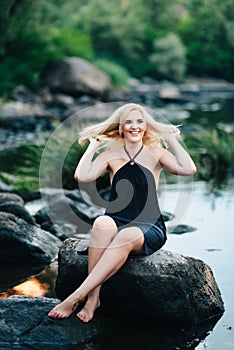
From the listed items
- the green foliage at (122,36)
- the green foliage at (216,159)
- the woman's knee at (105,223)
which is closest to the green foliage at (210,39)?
the green foliage at (122,36)

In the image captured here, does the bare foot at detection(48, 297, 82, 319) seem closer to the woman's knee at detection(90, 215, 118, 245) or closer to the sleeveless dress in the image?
the woman's knee at detection(90, 215, 118, 245)

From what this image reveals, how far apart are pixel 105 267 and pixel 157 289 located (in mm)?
407

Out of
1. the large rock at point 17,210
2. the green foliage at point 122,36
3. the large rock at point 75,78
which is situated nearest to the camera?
the large rock at point 17,210

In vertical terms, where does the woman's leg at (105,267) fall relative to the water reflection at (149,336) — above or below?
above

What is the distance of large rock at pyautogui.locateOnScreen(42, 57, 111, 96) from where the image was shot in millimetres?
28875

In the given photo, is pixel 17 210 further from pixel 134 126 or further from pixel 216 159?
pixel 216 159

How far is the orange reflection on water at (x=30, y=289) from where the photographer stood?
5.45 m

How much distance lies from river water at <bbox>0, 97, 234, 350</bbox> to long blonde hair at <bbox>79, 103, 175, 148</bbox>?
0.88 m

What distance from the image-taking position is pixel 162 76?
131 feet

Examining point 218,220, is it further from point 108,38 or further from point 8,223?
point 108,38

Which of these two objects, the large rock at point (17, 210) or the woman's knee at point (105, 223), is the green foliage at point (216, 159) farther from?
the woman's knee at point (105, 223)

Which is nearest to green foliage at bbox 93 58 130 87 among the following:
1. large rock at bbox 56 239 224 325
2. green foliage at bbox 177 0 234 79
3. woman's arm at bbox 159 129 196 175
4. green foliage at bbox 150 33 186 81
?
green foliage at bbox 150 33 186 81

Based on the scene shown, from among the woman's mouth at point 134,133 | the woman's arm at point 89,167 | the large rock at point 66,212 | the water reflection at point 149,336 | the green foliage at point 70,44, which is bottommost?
the water reflection at point 149,336

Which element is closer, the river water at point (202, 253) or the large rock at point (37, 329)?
the large rock at point (37, 329)
